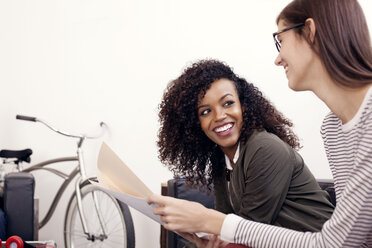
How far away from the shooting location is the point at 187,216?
0.84 metres

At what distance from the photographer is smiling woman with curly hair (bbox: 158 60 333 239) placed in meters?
1.13

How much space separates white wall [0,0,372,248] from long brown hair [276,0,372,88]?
1.70 metres

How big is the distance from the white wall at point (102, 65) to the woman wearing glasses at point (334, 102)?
166cm

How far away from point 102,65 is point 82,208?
36.3 inches

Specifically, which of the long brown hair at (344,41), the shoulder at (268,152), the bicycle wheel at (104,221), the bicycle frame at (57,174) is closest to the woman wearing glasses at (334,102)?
the long brown hair at (344,41)

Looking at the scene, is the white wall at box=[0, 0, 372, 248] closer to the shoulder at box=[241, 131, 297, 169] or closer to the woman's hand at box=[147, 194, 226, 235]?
the shoulder at box=[241, 131, 297, 169]

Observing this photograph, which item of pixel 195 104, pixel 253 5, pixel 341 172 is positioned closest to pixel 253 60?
pixel 253 5

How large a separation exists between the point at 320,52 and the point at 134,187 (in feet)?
1.59

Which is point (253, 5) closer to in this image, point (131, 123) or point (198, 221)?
point (131, 123)

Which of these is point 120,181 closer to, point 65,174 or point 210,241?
point 210,241

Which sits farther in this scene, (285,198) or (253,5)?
(253,5)

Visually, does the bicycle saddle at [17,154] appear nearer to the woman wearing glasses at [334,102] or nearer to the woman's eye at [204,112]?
the woman's eye at [204,112]

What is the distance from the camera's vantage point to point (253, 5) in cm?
246

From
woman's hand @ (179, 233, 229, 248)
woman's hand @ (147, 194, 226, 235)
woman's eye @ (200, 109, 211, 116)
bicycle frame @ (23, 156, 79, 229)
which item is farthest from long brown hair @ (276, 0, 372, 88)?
bicycle frame @ (23, 156, 79, 229)
